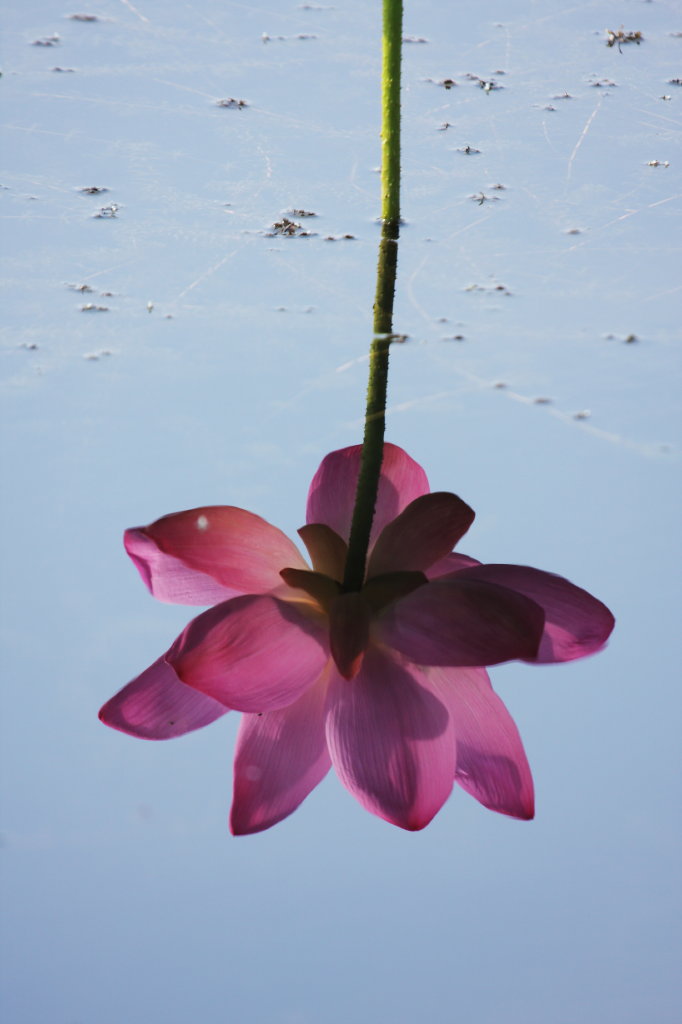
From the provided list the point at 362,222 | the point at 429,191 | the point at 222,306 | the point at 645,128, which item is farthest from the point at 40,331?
the point at 645,128

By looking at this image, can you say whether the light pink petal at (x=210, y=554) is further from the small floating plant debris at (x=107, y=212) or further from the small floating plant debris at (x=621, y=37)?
the small floating plant debris at (x=621, y=37)

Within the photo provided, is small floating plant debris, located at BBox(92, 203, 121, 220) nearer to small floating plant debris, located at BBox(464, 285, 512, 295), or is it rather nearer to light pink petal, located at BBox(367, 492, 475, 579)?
small floating plant debris, located at BBox(464, 285, 512, 295)

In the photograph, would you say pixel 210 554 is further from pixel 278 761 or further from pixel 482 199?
pixel 482 199

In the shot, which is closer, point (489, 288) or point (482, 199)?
point (489, 288)

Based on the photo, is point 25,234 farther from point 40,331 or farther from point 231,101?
point 231,101

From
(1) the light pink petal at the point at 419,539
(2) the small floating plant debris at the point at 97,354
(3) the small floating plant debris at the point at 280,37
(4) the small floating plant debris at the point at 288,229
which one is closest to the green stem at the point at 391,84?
(1) the light pink petal at the point at 419,539

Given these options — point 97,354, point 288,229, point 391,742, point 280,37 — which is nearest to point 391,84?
point 391,742

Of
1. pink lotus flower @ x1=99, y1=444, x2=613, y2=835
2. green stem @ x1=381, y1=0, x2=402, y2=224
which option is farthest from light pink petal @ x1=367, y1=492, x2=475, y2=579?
green stem @ x1=381, y1=0, x2=402, y2=224
